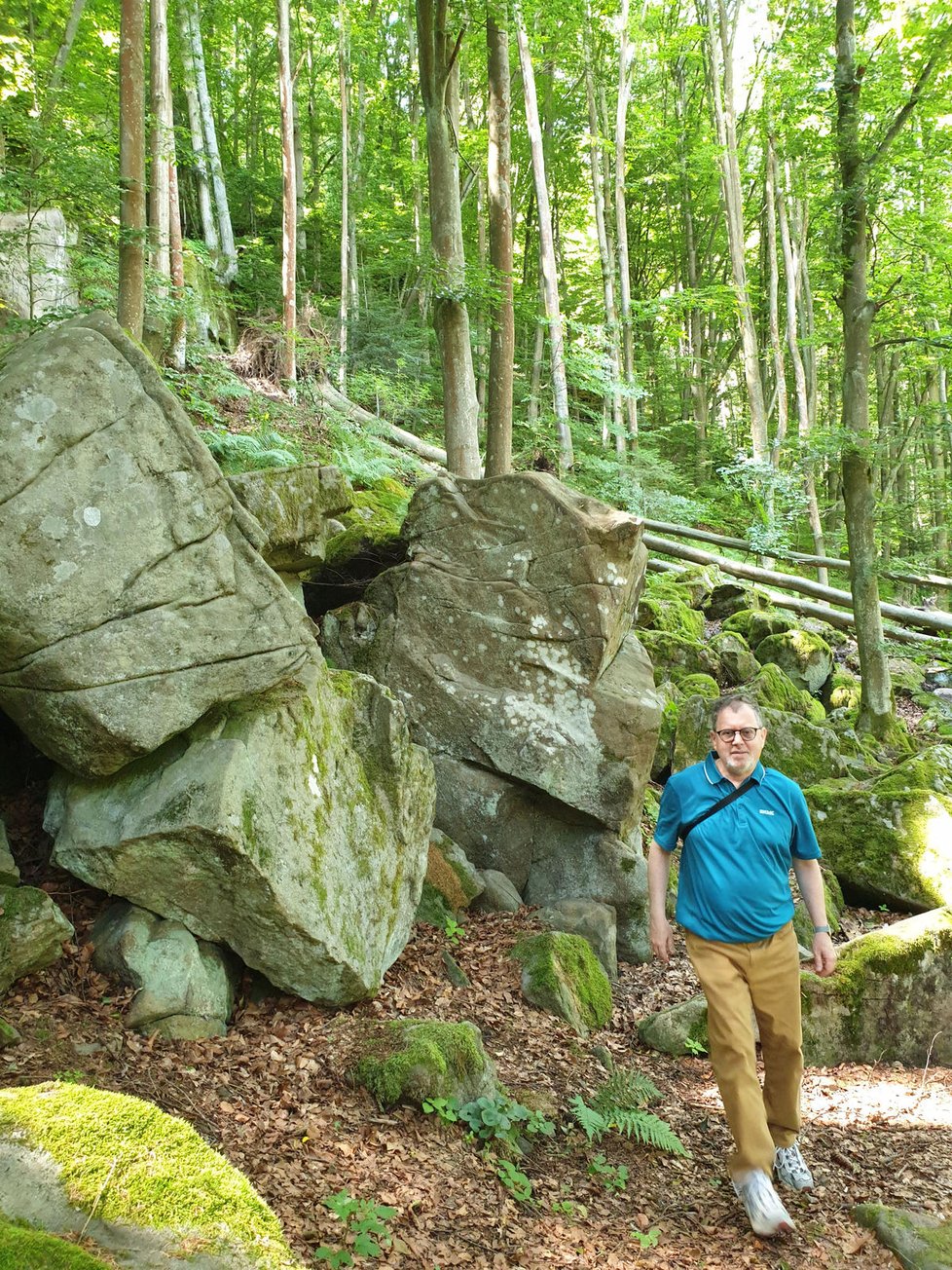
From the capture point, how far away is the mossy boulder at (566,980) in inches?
236

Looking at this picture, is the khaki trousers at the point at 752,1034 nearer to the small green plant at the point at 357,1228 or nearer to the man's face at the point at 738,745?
the man's face at the point at 738,745

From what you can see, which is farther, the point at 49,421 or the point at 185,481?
the point at 185,481

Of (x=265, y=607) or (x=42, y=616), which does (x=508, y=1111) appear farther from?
(x=42, y=616)

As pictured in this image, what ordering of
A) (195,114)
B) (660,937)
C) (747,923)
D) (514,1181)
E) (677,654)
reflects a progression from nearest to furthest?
(514,1181) < (747,923) < (660,937) < (677,654) < (195,114)

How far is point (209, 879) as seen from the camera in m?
4.66

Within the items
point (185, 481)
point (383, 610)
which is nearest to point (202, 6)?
point (383, 610)

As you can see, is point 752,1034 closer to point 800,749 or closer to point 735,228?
point 800,749

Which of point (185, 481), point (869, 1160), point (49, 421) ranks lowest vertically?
point (869, 1160)

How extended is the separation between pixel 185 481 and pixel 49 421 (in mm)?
763

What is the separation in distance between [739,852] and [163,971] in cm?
305

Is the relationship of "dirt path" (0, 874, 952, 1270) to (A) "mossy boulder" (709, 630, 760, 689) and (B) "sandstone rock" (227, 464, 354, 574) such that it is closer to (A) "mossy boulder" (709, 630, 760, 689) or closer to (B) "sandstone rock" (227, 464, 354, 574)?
(B) "sandstone rock" (227, 464, 354, 574)

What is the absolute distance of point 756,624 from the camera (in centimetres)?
1477

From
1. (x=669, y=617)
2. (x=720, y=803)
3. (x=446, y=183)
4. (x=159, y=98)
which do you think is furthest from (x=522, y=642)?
(x=159, y=98)

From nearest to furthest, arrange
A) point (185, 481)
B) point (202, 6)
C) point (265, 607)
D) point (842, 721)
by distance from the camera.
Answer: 1. point (185, 481)
2. point (265, 607)
3. point (842, 721)
4. point (202, 6)
